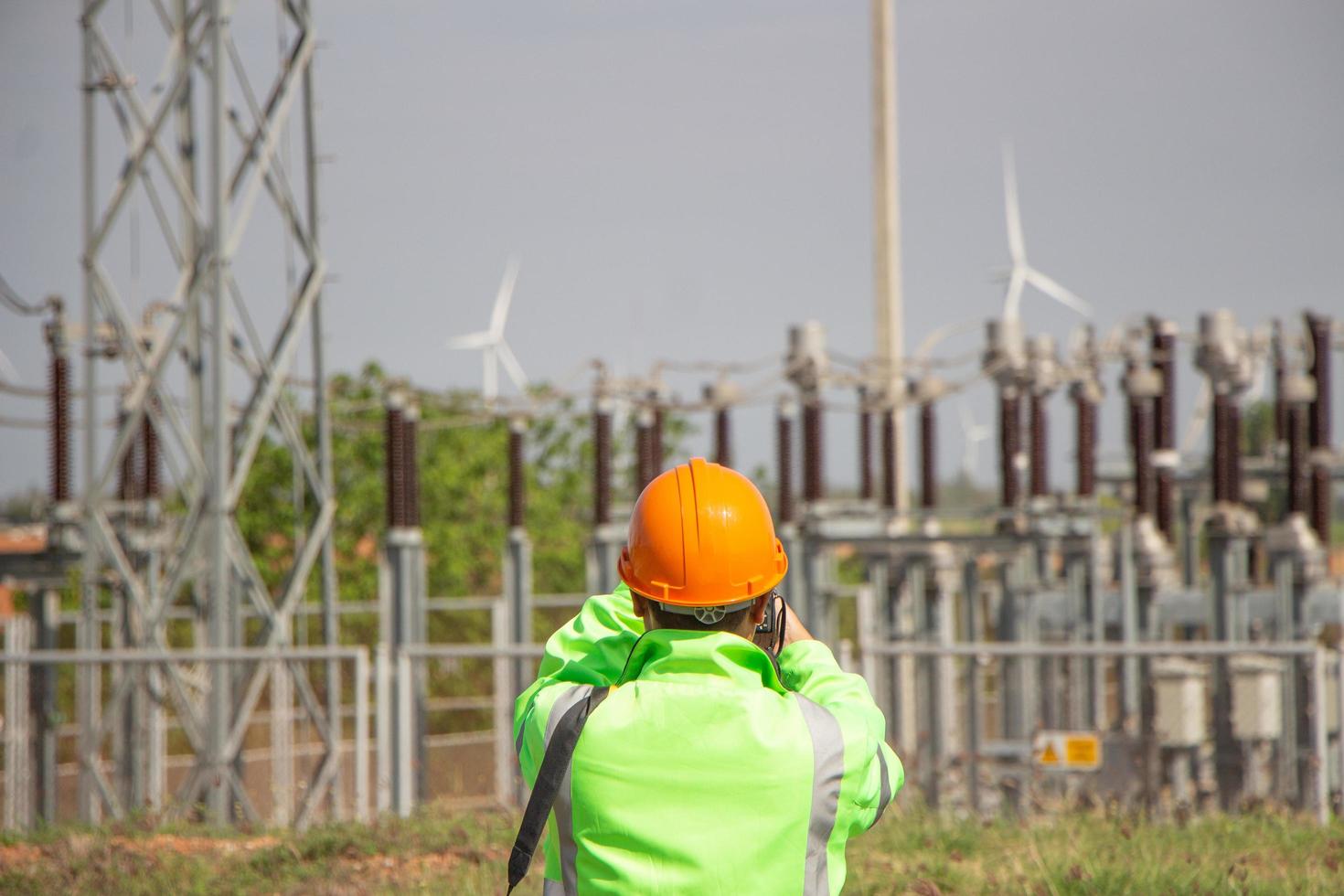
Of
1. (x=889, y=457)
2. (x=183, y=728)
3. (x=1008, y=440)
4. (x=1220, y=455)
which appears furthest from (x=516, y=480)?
(x=1220, y=455)

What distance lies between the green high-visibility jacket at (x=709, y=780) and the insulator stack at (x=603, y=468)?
1022 cm

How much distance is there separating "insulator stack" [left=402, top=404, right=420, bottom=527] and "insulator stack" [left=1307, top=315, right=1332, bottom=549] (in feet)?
23.4

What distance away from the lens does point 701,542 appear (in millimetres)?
2207

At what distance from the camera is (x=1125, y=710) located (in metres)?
12.3

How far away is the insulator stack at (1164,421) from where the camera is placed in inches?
488

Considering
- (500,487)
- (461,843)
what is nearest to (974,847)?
(461,843)

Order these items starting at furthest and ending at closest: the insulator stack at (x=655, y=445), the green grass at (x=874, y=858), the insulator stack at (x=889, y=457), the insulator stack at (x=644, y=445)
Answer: the insulator stack at (x=889, y=457), the insulator stack at (x=655, y=445), the insulator stack at (x=644, y=445), the green grass at (x=874, y=858)

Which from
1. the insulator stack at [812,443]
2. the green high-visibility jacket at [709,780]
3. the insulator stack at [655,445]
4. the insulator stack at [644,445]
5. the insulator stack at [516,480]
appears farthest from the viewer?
the insulator stack at [655,445]

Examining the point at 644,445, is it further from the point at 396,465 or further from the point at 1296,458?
Result: the point at 1296,458

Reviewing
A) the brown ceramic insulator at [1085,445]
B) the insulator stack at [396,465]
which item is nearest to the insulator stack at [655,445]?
the insulator stack at [396,465]

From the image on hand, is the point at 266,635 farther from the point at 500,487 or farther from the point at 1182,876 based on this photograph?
the point at 500,487

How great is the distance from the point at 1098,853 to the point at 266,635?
5.81 m

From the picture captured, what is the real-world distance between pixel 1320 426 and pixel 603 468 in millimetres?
5860

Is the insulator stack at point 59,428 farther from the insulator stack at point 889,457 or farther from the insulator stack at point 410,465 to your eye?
the insulator stack at point 889,457
